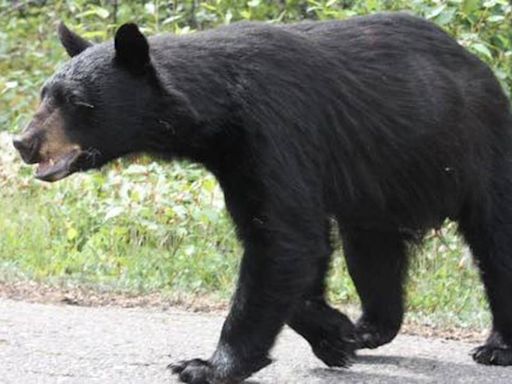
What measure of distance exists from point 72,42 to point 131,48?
42 cm

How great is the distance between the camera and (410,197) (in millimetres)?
5426

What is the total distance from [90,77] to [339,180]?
43.1 inches

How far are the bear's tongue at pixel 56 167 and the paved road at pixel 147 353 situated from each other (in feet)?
2.57

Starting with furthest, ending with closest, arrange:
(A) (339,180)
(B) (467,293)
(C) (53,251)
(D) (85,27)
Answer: (D) (85,27), (C) (53,251), (B) (467,293), (A) (339,180)

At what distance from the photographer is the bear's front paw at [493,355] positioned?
5461 mm

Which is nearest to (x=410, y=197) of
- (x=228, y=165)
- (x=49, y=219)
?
(x=228, y=165)

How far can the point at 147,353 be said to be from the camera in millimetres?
5410

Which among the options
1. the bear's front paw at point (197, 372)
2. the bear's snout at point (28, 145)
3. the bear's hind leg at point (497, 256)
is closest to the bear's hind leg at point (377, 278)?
the bear's hind leg at point (497, 256)

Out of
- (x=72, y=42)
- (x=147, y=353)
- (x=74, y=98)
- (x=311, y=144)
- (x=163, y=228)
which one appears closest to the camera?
(x=74, y=98)

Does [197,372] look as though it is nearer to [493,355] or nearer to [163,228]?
[493,355]

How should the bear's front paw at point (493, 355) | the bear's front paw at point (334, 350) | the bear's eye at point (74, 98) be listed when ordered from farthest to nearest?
the bear's front paw at point (493, 355), the bear's front paw at point (334, 350), the bear's eye at point (74, 98)

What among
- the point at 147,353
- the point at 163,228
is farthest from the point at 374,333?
the point at 163,228

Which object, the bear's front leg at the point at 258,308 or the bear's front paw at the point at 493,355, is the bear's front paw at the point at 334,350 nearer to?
the bear's front leg at the point at 258,308

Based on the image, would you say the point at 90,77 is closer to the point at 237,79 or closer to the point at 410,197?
the point at 237,79
